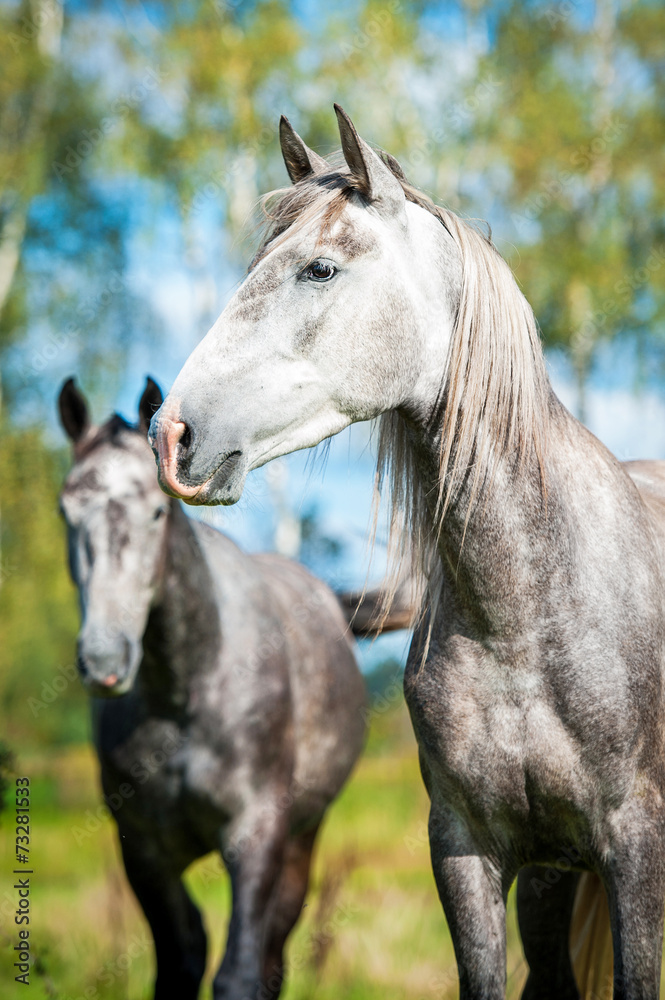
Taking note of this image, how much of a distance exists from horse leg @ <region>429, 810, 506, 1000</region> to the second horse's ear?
219 cm

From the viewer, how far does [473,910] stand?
7.40ft

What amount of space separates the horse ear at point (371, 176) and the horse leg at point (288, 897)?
3.50 m

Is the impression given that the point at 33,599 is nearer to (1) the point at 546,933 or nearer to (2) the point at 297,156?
(1) the point at 546,933

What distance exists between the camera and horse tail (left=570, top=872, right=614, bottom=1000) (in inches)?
127

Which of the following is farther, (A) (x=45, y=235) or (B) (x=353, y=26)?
(A) (x=45, y=235)

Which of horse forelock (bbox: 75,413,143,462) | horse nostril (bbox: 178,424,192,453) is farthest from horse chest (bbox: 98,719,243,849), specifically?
horse nostril (bbox: 178,424,192,453)

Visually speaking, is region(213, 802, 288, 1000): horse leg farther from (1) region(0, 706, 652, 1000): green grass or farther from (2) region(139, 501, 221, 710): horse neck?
(1) region(0, 706, 652, 1000): green grass

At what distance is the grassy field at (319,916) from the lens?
4.66 m

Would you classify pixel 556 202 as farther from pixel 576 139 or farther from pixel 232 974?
pixel 232 974

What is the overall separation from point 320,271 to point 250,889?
2.56m

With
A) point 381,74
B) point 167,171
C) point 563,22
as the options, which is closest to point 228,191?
point 167,171

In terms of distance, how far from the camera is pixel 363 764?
1152 cm

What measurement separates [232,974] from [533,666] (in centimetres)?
197

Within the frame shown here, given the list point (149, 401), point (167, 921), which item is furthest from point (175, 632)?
point (167, 921)
